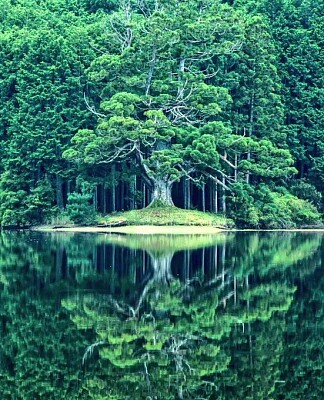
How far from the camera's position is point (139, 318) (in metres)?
12.5

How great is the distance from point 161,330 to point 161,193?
33577mm

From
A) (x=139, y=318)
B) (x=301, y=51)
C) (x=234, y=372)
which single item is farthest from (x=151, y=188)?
(x=234, y=372)

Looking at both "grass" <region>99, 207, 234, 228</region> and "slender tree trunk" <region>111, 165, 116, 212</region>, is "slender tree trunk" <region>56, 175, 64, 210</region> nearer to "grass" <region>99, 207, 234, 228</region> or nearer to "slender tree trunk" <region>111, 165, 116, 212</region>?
"slender tree trunk" <region>111, 165, 116, 212</region>

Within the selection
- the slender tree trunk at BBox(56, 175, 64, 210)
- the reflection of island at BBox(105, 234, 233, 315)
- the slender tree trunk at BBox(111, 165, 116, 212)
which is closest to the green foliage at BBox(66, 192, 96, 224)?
the slender tree trunk at BBox(111, 165, 116, 212)

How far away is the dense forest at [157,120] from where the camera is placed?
44500 millimetres

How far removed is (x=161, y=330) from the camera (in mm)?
11555

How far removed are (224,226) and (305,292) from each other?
93.1 feet

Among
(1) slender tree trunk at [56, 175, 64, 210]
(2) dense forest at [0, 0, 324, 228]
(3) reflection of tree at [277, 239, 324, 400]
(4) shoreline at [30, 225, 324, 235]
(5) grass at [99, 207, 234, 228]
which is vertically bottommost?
(4) shoreline at [30, 225, 324, 235]

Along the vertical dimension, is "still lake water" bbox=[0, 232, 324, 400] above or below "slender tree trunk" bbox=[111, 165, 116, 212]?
below

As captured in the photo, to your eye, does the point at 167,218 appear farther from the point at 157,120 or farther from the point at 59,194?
the point at 59,194

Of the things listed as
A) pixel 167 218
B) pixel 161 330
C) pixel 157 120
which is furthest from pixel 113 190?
pixel 161 330

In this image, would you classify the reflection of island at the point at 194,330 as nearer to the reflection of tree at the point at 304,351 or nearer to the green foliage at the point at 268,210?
the reflection of tree at the point at 304,351

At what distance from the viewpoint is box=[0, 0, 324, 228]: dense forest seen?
44500mm

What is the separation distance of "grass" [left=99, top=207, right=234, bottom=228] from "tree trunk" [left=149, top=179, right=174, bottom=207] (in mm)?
718
